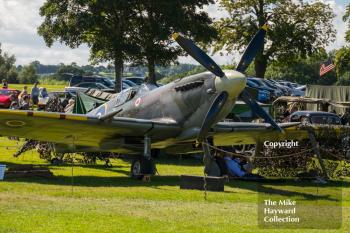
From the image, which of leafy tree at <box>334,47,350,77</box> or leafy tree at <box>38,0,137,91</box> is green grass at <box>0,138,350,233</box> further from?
leafy tree at <box>334,47,350,77</box>

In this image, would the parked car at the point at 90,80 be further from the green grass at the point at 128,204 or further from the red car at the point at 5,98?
the green grass at the point at 128,204

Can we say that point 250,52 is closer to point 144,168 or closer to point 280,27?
point 144,168

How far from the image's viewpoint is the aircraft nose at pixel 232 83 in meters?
15.8

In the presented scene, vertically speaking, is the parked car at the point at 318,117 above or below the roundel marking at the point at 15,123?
above

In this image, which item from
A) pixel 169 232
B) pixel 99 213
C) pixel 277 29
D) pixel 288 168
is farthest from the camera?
pixel 277 29

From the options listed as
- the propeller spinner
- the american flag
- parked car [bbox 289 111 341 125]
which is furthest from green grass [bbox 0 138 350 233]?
the american flag

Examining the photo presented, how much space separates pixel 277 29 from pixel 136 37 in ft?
67.9

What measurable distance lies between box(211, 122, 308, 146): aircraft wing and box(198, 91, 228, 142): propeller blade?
64.4 inches

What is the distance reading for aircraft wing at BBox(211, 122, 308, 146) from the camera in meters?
18.6

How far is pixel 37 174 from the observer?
16.9 m

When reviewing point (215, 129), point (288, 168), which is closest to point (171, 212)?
point (215, 129)

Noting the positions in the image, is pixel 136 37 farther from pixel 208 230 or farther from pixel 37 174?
pixel 208 230

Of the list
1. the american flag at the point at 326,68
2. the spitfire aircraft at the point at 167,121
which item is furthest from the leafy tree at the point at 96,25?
the spitfire aircraft at the point at 167,121

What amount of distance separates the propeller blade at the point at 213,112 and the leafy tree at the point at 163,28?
26004 mm
